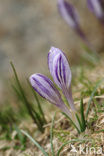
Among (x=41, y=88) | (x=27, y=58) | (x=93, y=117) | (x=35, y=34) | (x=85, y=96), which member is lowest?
(x=93, y=117)

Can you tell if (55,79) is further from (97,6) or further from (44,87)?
(97,6)

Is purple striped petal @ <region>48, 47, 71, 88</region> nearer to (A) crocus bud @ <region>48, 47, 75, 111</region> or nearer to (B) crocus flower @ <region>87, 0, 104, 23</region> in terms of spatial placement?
(A) crocus bud @ <region>48, 47, 75, 111</region>

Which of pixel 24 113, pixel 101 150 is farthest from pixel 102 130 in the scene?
pixel 24 113

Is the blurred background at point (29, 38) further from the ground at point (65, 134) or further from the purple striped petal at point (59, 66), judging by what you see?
the purple striped petal at point (59, 66)

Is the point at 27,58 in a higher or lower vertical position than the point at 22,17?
lower

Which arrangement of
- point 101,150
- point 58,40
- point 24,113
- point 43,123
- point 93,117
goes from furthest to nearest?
point 58,40
point 24,113
point 43,123
point 93,117
point 101,150

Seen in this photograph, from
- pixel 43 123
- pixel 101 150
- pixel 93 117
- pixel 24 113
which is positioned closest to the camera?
pixel 101 150

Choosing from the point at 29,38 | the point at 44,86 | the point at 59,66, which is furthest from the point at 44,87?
the point at 29,38

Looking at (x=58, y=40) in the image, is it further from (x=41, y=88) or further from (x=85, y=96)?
(x=41, y=88)
